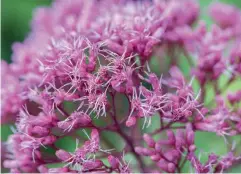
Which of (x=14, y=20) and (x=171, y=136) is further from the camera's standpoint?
(x=14, y=20)

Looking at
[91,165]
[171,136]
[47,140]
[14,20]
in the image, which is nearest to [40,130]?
[47,140]

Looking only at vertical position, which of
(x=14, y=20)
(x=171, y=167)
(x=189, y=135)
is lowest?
(x=171, y=167)

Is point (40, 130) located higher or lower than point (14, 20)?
lower

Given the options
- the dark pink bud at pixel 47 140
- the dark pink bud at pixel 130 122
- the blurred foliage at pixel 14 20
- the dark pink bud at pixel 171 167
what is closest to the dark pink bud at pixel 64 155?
the dark pink bud at pixel 47 140

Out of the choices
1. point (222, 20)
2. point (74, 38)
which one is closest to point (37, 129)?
point (74, 38)

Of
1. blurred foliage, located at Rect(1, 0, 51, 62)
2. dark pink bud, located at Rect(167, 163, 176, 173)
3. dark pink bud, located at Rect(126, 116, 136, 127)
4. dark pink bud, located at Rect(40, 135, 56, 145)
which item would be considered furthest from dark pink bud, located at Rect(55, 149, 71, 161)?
blurred foliage, located at Rect(1, 0, 51, 62)

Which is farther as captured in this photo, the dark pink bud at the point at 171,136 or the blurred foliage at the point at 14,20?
the blurred foliage at the point at 14,20

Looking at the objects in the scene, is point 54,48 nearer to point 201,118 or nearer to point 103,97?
point 103,97

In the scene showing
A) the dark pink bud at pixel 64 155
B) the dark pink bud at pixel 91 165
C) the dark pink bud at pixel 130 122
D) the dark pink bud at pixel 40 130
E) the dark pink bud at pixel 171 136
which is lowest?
the dark pink bud at pixel 91 165

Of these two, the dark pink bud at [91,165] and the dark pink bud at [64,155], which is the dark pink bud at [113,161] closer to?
the dark pink bud at [91,165]

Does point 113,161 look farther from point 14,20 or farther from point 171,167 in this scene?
point 14,20

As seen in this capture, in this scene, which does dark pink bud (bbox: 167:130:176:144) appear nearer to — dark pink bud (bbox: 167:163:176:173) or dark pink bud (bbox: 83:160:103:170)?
dark pink bud (bbox: 167:163:176:173)
